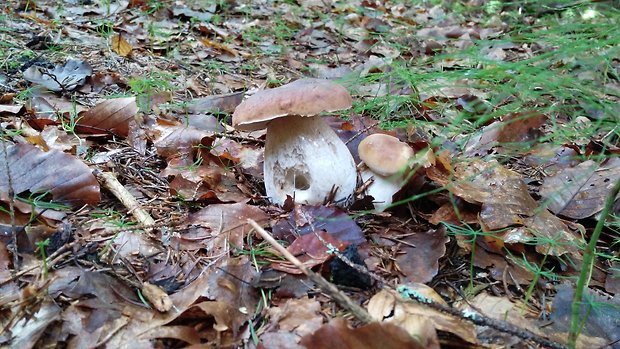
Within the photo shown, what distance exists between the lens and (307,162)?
2084 mm

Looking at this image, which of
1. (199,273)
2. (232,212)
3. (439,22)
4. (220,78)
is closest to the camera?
(199,273)

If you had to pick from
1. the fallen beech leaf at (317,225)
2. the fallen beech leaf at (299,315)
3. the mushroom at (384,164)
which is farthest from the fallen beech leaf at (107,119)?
the fallen beech leaf at (299,315)

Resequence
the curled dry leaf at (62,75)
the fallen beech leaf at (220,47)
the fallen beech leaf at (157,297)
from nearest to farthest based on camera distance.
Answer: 1. the fallen beech leaf at (157,297)
2. the curled dry leaf at (62,75)
3. the fallen beech leaf at (220,47)

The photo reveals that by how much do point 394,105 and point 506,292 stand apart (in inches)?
65.2

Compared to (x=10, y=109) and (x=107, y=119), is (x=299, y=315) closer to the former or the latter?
(x=107, y=119)

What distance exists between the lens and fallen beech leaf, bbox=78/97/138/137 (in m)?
2.68

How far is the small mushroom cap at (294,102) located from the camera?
1856 mm

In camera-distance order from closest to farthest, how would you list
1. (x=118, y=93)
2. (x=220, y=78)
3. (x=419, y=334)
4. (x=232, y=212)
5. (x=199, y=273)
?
(x=419, y=334) → (x=199, y=273) → (x=232, y=212) → (x=118, y=93) → (x=220, y=78)

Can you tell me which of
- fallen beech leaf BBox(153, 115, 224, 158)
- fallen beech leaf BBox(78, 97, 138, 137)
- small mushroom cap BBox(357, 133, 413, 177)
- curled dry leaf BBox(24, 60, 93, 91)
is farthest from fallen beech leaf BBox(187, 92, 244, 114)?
small mushroom cap BBox(357, 133, 413, 177)

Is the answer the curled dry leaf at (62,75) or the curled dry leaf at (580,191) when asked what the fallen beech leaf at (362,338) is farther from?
the curled dry leaf at (62,75)

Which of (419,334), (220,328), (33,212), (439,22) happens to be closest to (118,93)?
(33,212)

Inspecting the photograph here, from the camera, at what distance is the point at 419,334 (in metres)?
1.23

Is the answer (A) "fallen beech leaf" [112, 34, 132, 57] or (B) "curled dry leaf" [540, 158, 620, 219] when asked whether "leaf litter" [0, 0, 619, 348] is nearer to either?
(B) "curled dry leaf" [540, 158, 620, 219]

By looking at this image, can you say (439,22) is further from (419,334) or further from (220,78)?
(419,334)
